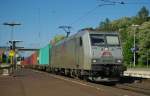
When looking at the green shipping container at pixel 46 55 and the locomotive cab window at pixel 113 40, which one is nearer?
the locomotive cab window at pixel 113 40

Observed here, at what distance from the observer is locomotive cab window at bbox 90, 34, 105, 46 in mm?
27114

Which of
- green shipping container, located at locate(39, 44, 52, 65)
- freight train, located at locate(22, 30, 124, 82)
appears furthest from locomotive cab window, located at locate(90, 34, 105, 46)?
green shipping container, located at locate(39, 44, 52, 65)

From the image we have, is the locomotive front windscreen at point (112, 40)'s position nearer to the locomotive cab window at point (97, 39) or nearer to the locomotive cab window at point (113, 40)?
the locomotive cab window at point (113, 40)

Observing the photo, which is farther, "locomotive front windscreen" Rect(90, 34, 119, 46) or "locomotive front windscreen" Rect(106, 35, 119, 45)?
"locomotive front windscreen" Rect(106, 35, 119, 45)

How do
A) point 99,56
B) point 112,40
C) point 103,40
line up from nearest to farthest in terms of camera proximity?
point 99,56
point 103,40
point 112,40

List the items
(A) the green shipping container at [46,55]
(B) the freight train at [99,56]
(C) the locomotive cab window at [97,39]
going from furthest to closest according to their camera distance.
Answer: (A) the green shipping container at [46,55] < (C) the locomotive cab window at [97,39] < (B) the freight train at [99,56]

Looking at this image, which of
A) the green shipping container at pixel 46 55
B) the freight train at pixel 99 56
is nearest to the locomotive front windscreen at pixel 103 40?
the freight train at pixel 99 56

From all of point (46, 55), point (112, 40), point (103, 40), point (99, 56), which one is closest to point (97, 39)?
point (103, 40)

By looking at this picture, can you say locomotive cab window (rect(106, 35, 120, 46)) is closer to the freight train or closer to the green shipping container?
the freight train

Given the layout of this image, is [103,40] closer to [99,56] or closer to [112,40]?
[112,40]

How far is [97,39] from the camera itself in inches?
1080

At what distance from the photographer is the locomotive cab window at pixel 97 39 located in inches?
1067

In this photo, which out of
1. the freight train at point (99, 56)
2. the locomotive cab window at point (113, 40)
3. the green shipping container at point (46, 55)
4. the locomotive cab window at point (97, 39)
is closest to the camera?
the freight train at point (99, 56)

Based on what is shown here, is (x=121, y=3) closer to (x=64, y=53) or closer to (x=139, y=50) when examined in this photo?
(x=64, y=53)
